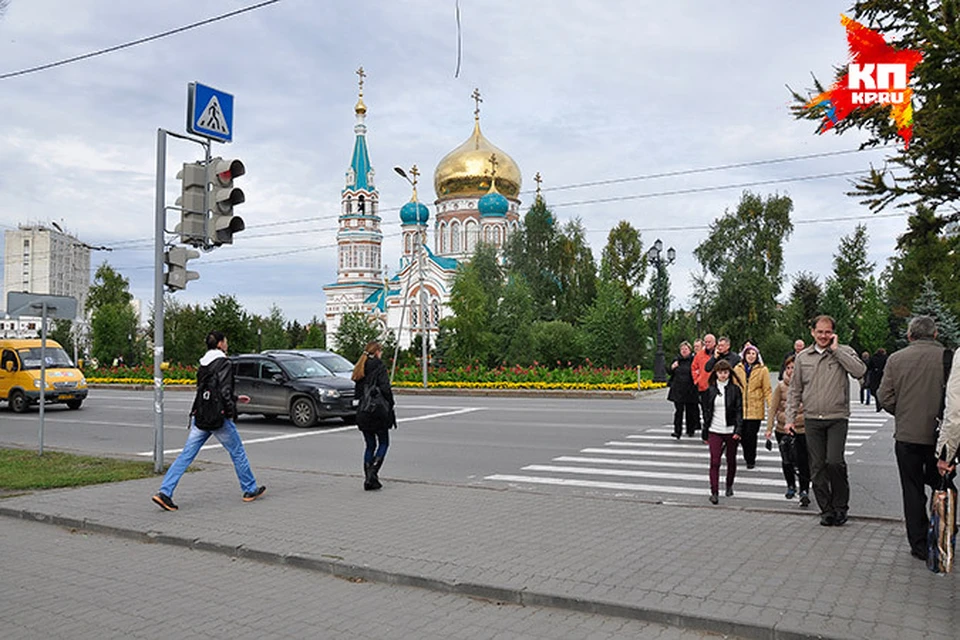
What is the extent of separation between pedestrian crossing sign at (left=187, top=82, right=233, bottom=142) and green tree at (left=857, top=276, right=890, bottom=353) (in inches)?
2270

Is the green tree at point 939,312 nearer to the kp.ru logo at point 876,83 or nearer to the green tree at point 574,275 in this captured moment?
the green tree at point 574,275

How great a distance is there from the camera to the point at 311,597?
18.3 ft

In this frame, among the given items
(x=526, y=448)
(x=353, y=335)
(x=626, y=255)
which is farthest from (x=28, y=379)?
(x=626, y=255)

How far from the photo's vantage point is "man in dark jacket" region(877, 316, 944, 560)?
593cm

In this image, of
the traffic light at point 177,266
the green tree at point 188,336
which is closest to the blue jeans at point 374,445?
the traffic light at point 177,266

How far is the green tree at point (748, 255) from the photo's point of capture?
53812 mm

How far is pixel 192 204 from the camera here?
34.1 feet

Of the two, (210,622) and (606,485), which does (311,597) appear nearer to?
(210,622)

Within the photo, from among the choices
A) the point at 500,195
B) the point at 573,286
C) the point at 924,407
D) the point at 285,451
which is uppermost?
the point at 500,195

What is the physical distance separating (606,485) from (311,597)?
204 inches

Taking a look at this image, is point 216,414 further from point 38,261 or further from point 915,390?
point 38,261

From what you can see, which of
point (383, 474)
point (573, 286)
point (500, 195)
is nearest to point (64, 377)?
point (383, 474)

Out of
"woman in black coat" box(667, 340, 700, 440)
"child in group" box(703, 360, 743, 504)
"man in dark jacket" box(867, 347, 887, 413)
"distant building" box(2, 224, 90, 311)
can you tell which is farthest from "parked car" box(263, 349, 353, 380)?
"distant building" box(2, 224, 90, 311)

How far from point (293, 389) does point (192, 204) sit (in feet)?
27.2
